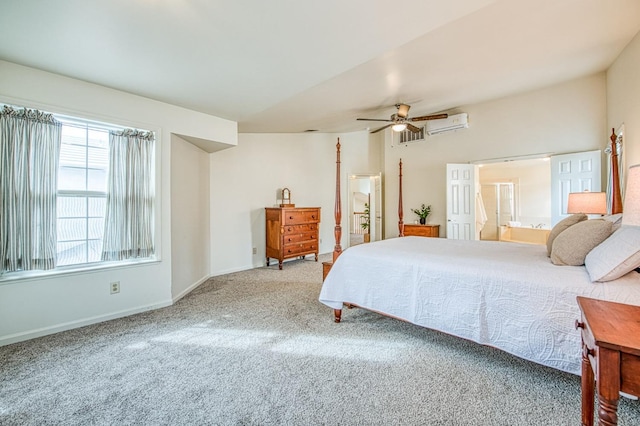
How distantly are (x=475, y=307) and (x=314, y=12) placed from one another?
7.47 ft

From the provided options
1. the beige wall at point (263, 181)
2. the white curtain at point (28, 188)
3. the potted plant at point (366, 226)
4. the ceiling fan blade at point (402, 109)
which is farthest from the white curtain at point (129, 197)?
the potted plant at point (366, 226)

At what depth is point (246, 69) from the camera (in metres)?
2.64

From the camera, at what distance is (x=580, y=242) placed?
1786mm

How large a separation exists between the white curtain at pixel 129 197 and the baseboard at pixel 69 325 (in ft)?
1.90

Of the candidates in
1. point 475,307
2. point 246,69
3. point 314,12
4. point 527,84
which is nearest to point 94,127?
point 246,69

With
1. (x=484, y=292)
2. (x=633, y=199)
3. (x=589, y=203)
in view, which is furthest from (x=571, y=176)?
(x=633, y=199)

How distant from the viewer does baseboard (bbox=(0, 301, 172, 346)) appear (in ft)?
7.72

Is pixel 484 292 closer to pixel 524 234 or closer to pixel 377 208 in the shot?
pixel 377 208

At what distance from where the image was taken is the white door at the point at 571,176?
3748mm

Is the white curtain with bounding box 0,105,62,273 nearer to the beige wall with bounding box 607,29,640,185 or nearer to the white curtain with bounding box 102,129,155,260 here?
the white curtain with bounding box 102,129,155,260

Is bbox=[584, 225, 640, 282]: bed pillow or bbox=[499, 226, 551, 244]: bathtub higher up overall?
bbox=[584, 225, 640, 282]: bed pillow

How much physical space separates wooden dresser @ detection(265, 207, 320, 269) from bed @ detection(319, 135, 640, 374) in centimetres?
246

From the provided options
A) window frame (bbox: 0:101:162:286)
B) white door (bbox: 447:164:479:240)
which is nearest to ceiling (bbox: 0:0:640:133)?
window frame (bbox: 0:101:162:286)

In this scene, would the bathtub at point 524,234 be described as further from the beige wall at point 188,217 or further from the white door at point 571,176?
the beige wall at point 188,217
